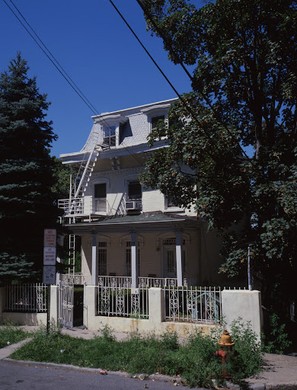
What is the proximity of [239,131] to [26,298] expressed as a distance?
26.7 ft

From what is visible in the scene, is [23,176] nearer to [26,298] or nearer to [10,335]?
[26,298]

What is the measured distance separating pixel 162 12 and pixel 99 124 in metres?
12.9

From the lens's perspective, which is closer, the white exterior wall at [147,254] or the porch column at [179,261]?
the porch column at [179,261]

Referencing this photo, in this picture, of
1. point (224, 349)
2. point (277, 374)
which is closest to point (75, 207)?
point (224, 349)

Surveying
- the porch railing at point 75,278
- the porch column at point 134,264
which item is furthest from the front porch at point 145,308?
the porch railing at point 75,278

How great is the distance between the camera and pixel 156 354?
8.55 meters

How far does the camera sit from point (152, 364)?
8.14m

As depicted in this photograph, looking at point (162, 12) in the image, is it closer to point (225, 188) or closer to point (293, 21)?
point (293, 21)

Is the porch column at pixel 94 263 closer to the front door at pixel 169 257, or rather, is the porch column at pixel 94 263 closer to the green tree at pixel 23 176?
the front door at pixel 169 257

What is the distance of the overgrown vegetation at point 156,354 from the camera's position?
766cm

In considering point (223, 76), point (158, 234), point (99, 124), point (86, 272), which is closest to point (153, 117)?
point (99, 124)

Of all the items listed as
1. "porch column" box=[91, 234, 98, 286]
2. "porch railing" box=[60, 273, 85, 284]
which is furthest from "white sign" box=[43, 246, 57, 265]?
"porch railing" box=[60, 273, 85, 284]

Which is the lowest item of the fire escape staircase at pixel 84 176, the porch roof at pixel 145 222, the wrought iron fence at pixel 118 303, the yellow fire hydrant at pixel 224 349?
the yellow fire hydrant at pixel 224 349

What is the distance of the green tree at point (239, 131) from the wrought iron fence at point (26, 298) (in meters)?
4.92
